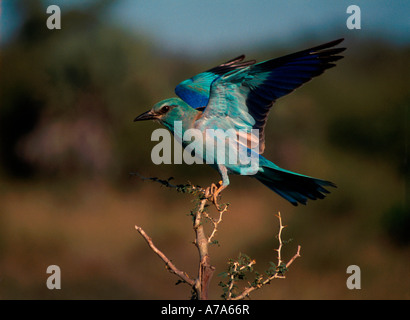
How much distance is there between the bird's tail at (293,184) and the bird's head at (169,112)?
0.69 metres

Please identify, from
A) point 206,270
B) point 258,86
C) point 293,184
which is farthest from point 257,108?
point 206,270

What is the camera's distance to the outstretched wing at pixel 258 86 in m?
3.56

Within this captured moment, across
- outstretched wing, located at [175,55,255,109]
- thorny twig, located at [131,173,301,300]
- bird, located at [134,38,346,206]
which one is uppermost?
outstretched wing, located at [175,55,255,109]

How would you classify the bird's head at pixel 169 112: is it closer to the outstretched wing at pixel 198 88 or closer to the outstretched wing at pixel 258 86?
the outstretched wing at pixel 258 86

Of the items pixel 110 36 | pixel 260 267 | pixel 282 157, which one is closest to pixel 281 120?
pixel 282 157

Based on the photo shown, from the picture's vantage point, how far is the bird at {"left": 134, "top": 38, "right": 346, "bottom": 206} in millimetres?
3588

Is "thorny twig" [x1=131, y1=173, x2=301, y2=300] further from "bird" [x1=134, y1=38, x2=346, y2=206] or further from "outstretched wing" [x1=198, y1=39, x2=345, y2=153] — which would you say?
"outstretched wing" [x1=198, y1=39, x2=345, y2=153]

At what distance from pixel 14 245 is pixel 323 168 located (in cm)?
510

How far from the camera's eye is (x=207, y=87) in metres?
4.89

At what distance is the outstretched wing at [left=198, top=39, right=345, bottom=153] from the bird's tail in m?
0.21

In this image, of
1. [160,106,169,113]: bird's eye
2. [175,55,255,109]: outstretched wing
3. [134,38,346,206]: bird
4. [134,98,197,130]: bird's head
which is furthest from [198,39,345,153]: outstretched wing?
[175,55,255,109]: outstretched wing

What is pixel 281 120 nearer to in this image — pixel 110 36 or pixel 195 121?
pixel 110 36

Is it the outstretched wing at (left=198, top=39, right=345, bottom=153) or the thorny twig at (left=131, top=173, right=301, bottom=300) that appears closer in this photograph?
the thorny twig at (left=131, top=173, right=301, bottom=300)

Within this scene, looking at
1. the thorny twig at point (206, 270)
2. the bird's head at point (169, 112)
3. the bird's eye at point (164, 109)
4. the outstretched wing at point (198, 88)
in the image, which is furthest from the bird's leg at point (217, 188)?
the outstretched wing at point (198, 88)
